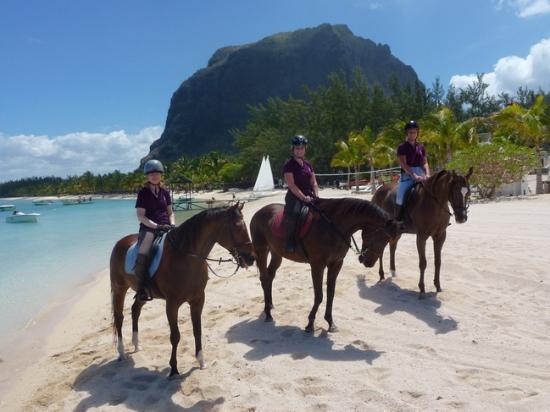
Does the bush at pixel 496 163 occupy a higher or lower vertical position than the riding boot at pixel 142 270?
higher

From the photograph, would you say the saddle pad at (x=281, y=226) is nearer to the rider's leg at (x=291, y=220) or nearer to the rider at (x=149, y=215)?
the rider's leg at (x=291, y=220)

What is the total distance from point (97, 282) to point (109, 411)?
28.1 feet

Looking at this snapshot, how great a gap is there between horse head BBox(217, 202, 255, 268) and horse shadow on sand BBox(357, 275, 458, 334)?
291 cm

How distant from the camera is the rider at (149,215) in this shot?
4738 millimetres

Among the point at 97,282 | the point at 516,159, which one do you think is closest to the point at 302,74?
the point at 516,159

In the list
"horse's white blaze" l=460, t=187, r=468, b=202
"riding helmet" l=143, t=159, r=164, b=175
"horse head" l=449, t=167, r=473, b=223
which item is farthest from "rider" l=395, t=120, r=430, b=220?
"riding helmet" l=143, t=159, r=164, b=175

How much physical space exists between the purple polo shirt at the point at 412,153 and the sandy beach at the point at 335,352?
2.21 metres

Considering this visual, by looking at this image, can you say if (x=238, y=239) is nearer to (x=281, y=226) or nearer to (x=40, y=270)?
(x=281, y=226)

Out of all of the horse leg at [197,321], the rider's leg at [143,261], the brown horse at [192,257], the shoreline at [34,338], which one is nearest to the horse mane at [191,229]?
the brown horse at [192,257]

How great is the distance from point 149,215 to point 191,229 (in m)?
0.71

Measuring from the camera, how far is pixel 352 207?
546 centimetres

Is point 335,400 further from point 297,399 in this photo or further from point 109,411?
point 109,411

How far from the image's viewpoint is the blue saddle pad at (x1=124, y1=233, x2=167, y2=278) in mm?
4727

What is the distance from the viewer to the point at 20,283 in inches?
509
